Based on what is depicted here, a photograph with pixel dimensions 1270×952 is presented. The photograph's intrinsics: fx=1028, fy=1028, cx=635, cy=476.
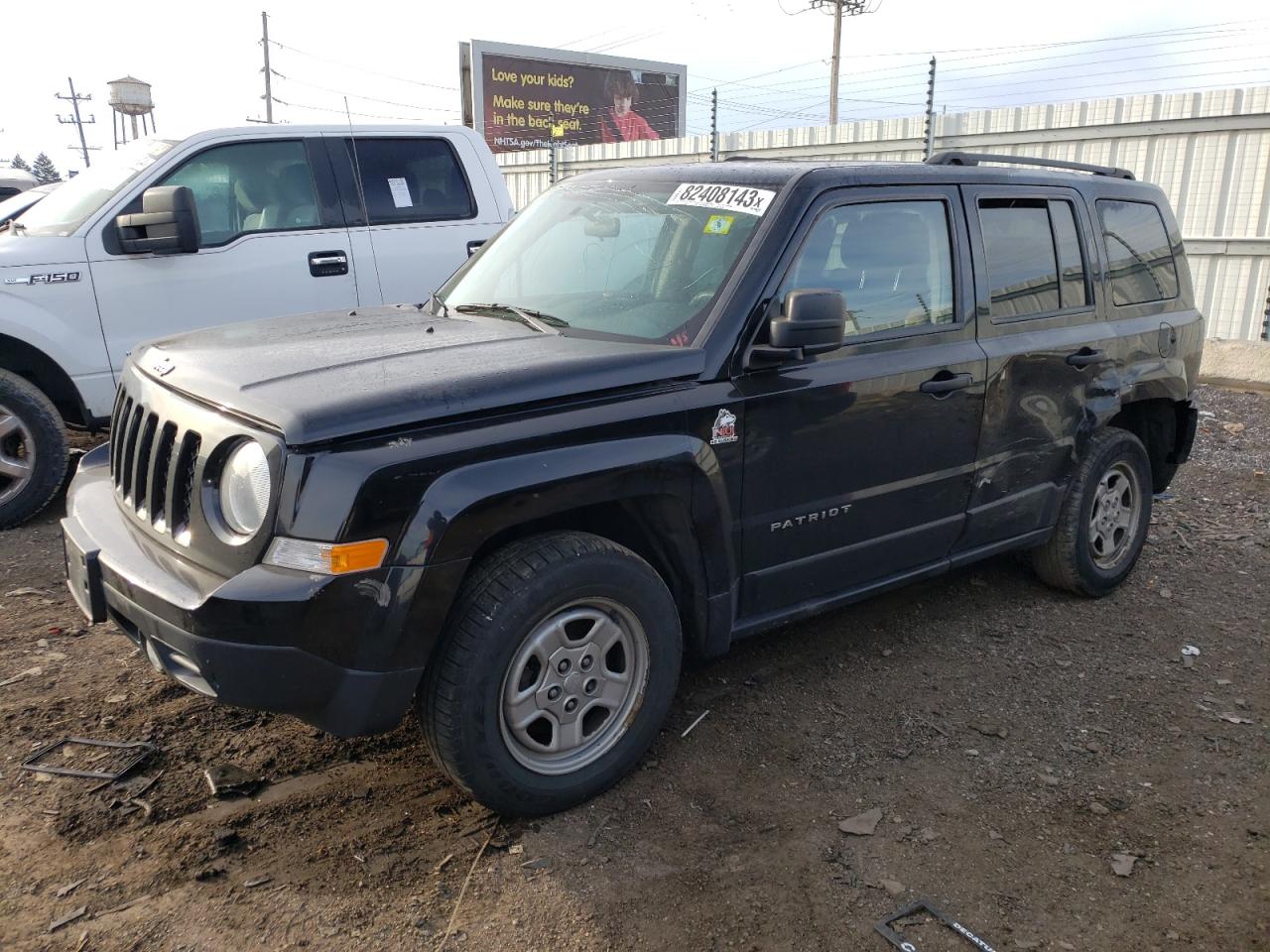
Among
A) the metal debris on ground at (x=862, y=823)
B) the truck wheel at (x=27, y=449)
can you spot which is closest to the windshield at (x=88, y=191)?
the truck wheel at (x=27, y=449)

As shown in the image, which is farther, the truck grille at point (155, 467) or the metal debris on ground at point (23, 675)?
the metal debris on ground at point (23, 675)

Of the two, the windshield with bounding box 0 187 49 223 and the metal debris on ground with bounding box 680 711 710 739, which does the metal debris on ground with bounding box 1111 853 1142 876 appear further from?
the windshield with bounding box 0 187 49 223

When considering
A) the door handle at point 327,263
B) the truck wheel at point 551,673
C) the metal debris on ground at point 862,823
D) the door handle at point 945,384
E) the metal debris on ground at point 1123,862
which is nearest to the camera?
the truck wheel at point 551,673

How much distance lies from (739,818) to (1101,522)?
110 inches

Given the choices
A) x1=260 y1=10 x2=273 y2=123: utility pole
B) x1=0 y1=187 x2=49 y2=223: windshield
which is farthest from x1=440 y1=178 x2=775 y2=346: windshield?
x1=260 y1=10 x2=273 y2=123: utility pole

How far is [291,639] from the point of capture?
2.54 metres

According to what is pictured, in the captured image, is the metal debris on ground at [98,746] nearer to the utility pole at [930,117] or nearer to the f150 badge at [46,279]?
the f150 badge at [46,279]

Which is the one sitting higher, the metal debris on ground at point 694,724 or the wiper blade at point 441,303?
the wiper blade at point 441,303

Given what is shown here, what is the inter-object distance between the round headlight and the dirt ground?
0.96 m

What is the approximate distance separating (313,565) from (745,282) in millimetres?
1640

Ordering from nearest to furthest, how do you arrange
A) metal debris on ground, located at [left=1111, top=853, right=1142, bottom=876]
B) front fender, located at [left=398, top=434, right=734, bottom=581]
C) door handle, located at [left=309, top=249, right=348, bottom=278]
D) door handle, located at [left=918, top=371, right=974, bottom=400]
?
front fender, located at [left=398, top=434, right=734, bottom=581] < metal debris on ground, located at [left=1111, top=853, right=1142, bottom=876] < door handle, located at [left=918, top=371, right=974, bottom=400] < door handle, located at [left=309, top=249, right=348, bottom=278]

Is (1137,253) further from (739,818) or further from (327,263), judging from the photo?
(327,263)

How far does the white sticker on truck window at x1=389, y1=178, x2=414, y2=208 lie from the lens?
6.50 m

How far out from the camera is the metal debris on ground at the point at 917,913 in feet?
8.63
